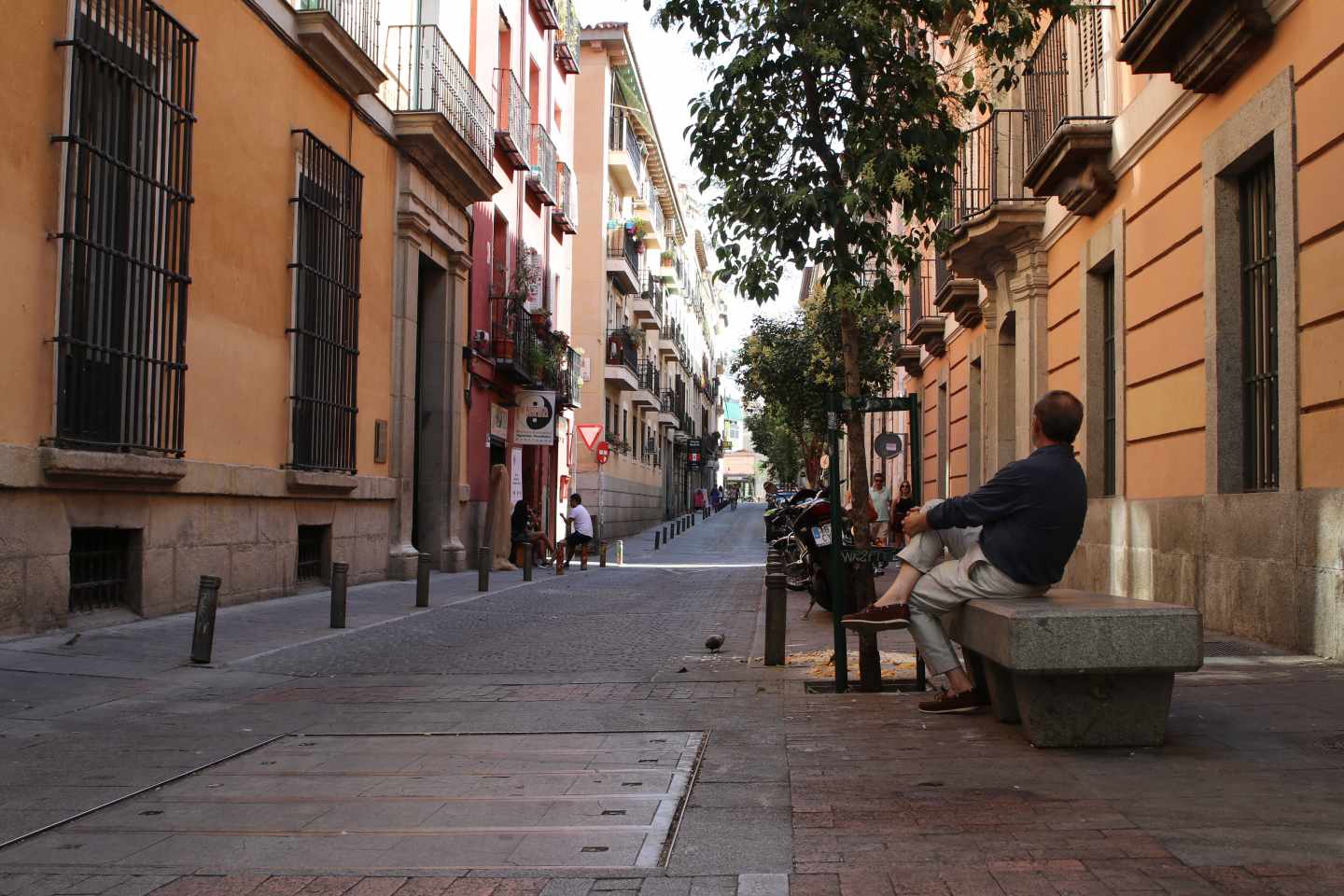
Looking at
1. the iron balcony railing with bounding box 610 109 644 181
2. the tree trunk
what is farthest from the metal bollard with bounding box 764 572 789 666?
the iron balcony railing with bounding box 610 109 644 181

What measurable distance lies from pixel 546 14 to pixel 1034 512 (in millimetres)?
24578

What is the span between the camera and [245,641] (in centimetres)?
1066

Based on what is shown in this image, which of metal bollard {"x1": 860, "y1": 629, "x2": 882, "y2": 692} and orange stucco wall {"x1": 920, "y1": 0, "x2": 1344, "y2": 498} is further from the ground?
orange stucco wall {"x1": 920, "y1": 0, "x2": 1344, "y2": 498}

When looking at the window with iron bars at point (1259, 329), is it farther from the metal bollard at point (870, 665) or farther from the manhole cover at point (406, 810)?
the manhole cover at point (406, 810)

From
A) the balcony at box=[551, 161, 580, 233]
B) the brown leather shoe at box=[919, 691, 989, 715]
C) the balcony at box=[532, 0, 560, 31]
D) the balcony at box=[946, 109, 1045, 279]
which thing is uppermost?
the balcony at box=[532, 0, 560, 31]

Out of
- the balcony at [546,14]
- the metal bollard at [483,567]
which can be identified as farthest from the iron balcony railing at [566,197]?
the metal bollard at [483,567]

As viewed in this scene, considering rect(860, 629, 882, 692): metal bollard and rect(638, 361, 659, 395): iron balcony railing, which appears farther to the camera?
rect(638, 361, 659, 395): iron balcony railing

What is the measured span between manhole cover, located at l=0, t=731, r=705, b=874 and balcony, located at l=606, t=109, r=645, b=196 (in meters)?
37.5

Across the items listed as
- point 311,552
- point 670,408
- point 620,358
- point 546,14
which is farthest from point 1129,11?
point 670,408

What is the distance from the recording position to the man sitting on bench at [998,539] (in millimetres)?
6004

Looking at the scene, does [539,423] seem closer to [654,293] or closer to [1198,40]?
[1198,40]

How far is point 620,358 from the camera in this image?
41656 millimetres

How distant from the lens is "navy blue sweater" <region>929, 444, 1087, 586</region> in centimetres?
599

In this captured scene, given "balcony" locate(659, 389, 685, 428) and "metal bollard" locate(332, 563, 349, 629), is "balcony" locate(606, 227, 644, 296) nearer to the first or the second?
"balcony" locate(659, 389, 685, 428)
